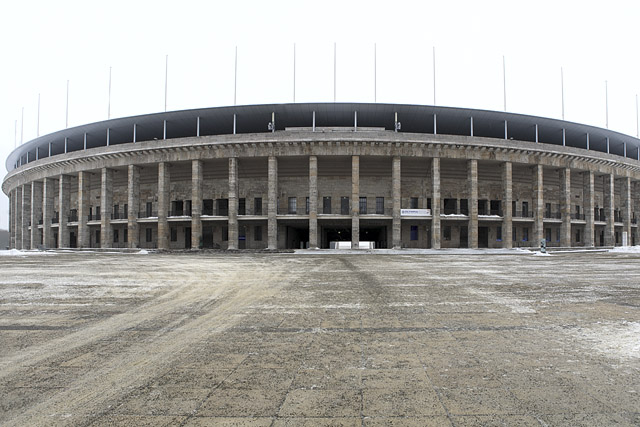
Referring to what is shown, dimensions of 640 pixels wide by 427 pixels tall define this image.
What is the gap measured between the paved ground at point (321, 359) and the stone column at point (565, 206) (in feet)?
123

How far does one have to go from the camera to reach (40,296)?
8.53 meters

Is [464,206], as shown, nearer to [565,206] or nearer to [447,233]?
[447,233]

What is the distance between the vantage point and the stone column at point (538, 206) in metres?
38.8

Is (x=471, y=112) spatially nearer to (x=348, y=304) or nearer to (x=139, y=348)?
(x=348, y=304)

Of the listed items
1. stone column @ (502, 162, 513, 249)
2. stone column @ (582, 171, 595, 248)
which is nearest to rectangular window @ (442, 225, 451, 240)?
stone column @ (502, 162, 513, 249)

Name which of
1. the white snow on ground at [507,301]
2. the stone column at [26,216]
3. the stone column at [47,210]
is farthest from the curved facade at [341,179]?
the white snow on ground at [507,301]

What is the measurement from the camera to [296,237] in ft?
148

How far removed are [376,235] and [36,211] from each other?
46717mm

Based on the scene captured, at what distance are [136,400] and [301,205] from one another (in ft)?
119

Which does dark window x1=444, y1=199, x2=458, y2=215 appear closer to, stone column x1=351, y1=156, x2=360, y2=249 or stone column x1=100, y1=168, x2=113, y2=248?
stone column x1=351, y1=156, x2=360, y2=249

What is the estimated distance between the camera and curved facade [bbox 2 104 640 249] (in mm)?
36406

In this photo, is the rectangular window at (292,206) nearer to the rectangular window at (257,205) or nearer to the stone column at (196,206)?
the rectangular window at (257,205)

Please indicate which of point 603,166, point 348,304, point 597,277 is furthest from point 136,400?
point 603,166

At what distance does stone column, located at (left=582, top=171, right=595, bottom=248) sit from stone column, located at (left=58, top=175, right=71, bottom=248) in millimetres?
63552
